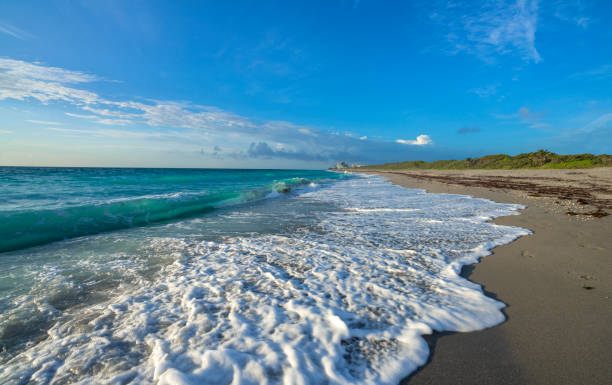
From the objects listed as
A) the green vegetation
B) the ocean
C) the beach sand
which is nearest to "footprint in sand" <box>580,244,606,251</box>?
the beach sand

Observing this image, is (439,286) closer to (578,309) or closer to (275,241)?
(578,309)

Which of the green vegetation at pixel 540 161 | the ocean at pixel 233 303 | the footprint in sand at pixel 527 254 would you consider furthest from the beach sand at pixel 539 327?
the green vegetation at pixel 540 161

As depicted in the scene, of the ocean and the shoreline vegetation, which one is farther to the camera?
the shoreline vegetation

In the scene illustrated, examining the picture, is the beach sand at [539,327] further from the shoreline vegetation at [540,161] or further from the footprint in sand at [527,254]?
the shoreline vegetation at [540,161]

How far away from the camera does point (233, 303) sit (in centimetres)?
311

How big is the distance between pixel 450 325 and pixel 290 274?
225 cm

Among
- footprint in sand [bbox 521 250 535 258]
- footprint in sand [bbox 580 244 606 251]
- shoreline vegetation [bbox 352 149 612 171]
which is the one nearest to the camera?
footprint in sand [bbox 521 250 535 258]

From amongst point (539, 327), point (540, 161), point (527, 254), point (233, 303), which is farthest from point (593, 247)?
point (540, 161)

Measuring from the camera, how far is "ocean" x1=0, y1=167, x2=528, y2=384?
2.09 m

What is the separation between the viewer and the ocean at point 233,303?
2.09 m

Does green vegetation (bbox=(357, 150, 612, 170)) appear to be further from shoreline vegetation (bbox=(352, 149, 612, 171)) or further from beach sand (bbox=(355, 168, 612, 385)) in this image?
beach sand (bbox=(355, 168, 612, 385))

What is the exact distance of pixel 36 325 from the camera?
2.65 meters

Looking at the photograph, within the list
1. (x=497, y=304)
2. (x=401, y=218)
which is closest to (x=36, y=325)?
(x=497, y=304)

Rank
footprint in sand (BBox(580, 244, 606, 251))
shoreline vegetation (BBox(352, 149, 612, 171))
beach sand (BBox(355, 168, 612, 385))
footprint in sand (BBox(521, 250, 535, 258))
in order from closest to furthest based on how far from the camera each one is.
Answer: beach sand (BBox(355, 168, 612, 385)), footprint in sand (BBox(521, 250, 535, 258)), footprint in sand (BBox(580, 244, 606, 251)), shoreline vegetation (BBox(352, 149, 612, 171))
